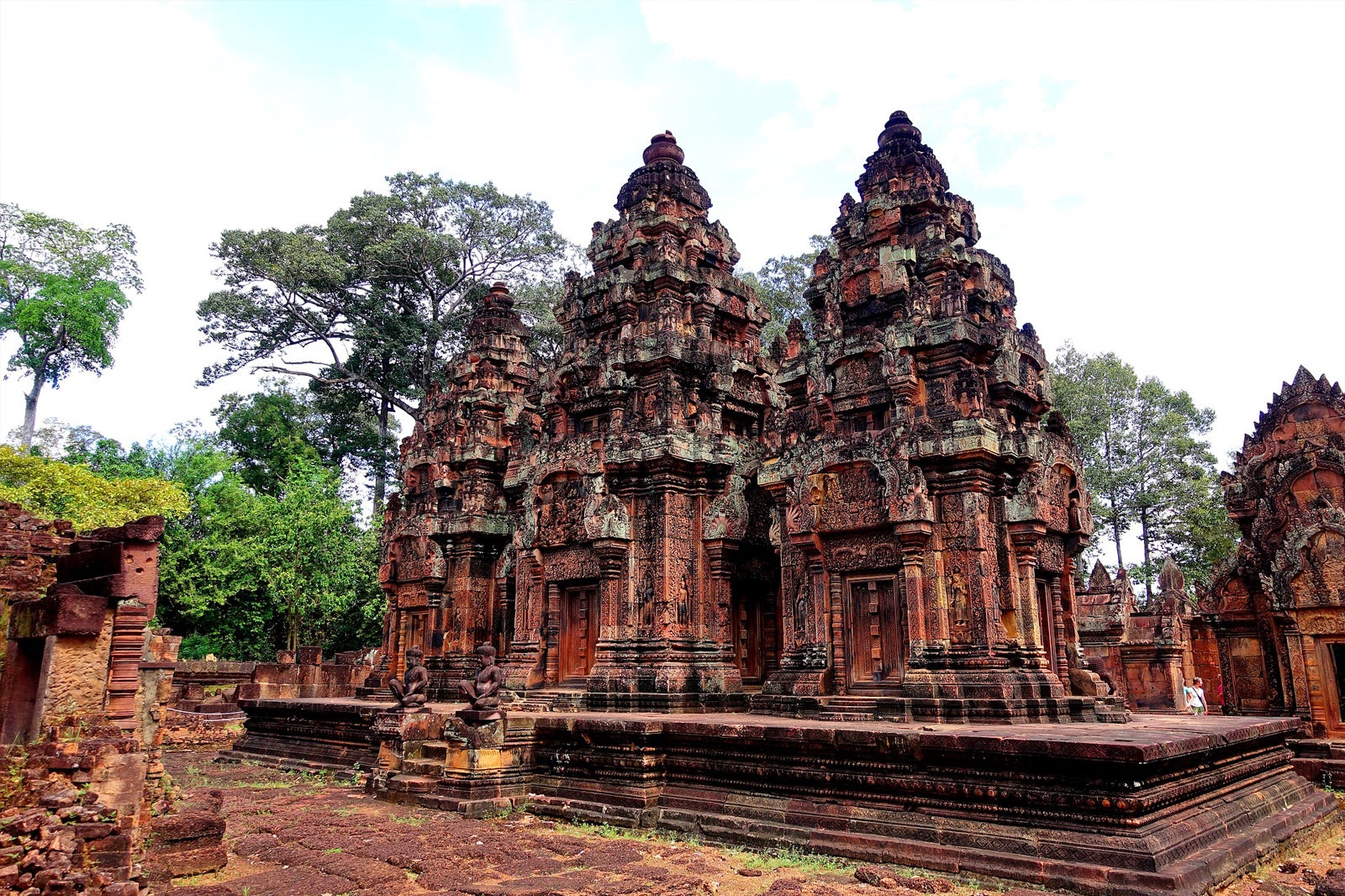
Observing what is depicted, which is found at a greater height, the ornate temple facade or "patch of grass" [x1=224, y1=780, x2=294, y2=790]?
the ornate temple facade

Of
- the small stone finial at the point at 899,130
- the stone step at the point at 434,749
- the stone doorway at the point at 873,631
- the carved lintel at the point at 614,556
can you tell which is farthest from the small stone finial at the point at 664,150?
the stone step at the point at 434,749

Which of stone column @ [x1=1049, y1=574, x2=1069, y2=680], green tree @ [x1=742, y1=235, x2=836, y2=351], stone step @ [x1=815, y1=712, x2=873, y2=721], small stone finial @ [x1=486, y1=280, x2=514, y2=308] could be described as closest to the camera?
stone step @ [x1=815, y1=712, x2=873, y2=721]

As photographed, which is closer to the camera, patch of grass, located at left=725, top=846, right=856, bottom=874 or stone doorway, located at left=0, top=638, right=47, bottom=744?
patch of grass, located at left=725, top=846, right=856, bottom=874

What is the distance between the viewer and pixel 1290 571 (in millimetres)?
13648

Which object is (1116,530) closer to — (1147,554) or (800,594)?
(1147,554)

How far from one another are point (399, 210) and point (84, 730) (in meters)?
27.5

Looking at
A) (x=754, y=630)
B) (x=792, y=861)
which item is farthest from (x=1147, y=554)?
(x=792, y=861)

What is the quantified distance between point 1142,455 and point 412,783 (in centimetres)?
2488

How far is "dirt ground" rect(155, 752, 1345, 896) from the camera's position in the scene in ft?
22.0

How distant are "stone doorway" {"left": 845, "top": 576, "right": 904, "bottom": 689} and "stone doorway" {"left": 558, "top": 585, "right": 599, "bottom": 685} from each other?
4603 millimetres

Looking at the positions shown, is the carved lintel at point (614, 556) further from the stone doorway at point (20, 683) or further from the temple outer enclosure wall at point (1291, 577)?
the temple outer enclosure wall at point (1291, 577)

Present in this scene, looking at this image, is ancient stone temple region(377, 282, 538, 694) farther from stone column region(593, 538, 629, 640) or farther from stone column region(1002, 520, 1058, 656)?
stone column region(1002, 520, 1058, 656)

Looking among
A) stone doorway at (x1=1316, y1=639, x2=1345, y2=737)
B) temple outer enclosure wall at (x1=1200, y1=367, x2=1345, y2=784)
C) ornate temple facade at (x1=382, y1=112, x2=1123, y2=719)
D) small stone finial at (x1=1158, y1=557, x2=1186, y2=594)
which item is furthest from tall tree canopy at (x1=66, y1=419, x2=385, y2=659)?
stone doorway at (x1=1316, y1=639, x2=1345, y2=737)

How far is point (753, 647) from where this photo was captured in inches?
570
